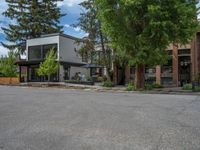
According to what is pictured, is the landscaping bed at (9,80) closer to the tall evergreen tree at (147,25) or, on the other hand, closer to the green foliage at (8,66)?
the green foliage at (8,66)

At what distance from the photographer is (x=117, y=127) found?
828 cm

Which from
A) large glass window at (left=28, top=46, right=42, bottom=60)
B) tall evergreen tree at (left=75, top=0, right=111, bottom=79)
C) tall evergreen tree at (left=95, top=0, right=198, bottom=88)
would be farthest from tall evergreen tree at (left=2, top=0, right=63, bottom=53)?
tall evergreen tree at (left=95, top=0, right=198, bottom=88)

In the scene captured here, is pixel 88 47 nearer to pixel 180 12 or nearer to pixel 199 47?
pixel 199 47

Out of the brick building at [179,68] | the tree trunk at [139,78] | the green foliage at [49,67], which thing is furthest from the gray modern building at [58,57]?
the tree trunk at [139,78]

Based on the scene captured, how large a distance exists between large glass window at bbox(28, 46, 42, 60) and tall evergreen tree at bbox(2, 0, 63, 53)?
1323 centimetres

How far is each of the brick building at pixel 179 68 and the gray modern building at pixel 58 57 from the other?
15.1 meters

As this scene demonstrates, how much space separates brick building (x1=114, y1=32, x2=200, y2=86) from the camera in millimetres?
31859

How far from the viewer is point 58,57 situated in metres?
44.1

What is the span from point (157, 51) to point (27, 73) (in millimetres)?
27002

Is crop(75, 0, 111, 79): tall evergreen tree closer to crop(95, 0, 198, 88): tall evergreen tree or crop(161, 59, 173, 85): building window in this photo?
crop(161, 59, 173, 85): building window

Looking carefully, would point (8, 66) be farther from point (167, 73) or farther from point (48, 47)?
point (167, 73)

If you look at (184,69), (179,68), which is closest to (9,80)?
(179,68)

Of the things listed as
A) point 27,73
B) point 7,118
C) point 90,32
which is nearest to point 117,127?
point 7,118

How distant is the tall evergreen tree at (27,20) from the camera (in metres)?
61.2
